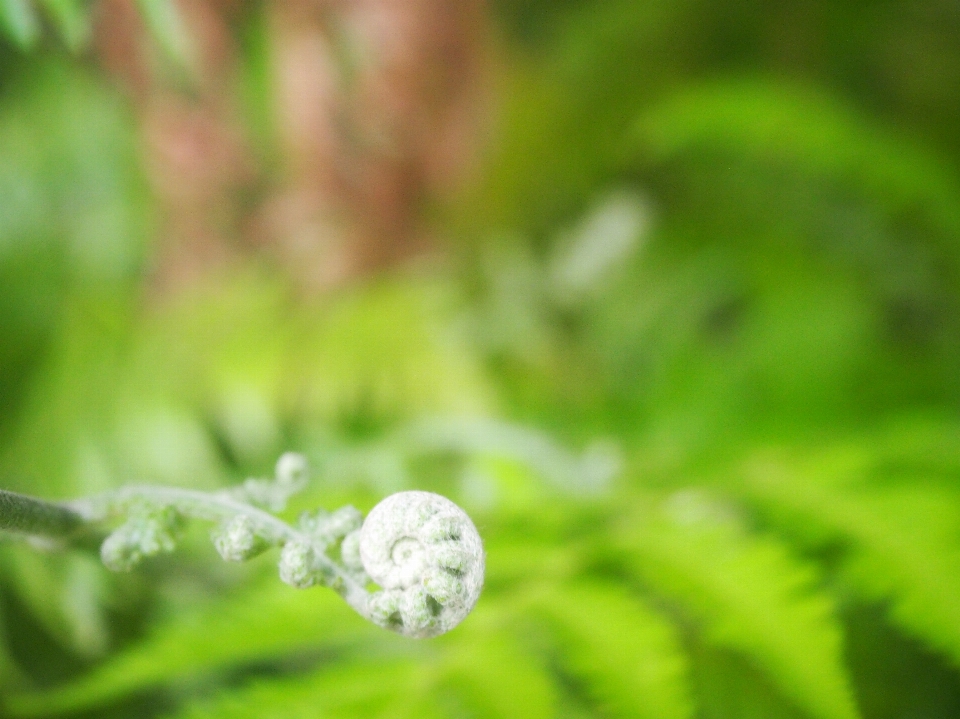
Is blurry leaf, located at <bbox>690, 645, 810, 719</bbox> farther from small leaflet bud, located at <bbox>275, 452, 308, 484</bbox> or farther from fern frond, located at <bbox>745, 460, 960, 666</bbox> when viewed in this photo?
small leaflet bud, located at <bbox>275, 452, 308, 484</bbox>

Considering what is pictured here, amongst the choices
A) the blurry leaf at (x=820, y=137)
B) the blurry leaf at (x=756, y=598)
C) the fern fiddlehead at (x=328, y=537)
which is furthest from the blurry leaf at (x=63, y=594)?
the blurry leaf at (x=820, y=137)

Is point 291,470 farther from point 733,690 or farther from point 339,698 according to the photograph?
point 733,690

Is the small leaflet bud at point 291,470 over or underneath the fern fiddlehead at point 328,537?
over

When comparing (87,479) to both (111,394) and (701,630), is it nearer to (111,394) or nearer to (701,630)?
(111,394)

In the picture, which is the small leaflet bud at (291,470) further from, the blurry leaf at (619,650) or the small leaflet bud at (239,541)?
the blurry leaf at (619,650)

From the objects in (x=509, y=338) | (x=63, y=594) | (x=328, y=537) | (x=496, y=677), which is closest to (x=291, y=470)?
(x=328, y=537)

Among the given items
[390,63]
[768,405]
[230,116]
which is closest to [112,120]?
[230,116]
